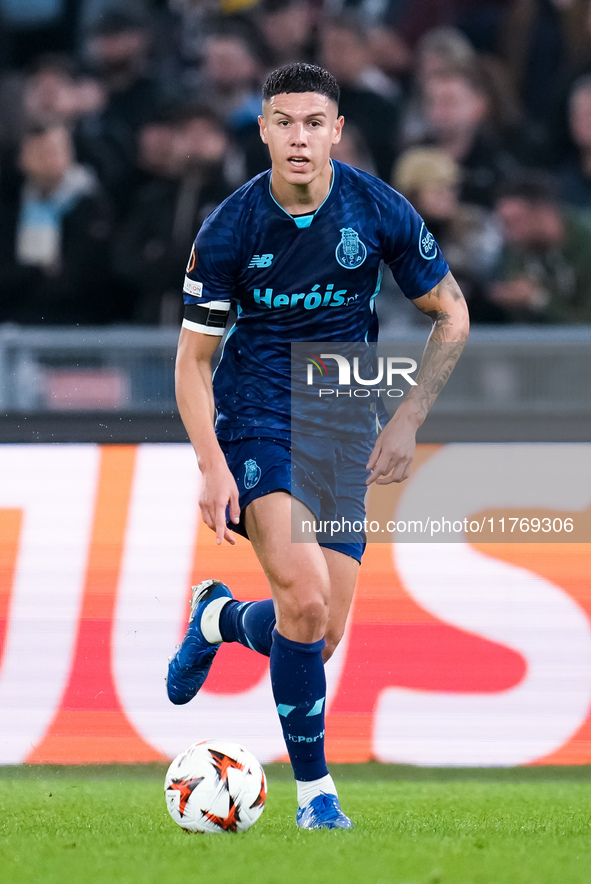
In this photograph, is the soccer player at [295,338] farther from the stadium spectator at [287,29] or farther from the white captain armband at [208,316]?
the stadium spectator at [287,29]

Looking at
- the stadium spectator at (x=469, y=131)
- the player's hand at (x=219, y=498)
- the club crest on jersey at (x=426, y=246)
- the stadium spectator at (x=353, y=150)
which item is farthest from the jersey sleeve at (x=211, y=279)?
the stadium spectator at (x=469, y=131)

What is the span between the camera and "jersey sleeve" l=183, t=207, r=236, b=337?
3.68 m

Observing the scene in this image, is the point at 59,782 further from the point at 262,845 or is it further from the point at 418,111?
the point at 418,111

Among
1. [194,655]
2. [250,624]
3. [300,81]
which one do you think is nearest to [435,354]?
[300,81]

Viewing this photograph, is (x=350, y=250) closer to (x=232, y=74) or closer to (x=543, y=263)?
(x=543, y=263)

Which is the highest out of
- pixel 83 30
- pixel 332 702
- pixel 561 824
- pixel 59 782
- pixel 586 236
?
pixel 83 30

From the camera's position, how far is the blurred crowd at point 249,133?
705cm

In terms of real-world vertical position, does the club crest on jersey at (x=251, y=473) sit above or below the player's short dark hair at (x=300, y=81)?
below

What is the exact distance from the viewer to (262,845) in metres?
3.23

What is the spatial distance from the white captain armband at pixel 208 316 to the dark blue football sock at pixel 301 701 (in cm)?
94

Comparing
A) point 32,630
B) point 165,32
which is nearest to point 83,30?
point 165,32

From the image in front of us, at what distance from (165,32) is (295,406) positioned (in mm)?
5154

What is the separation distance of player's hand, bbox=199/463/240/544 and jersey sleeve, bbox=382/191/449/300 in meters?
0.85

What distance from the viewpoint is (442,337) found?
3840mm
